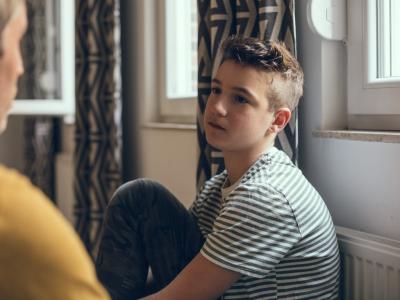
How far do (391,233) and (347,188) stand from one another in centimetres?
17

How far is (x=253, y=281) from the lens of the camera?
1.38 m

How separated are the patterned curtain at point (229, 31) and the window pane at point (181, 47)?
0.67 metres

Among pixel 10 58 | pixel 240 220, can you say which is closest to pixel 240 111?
pixel 240 220

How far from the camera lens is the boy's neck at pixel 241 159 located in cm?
149

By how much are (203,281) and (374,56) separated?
2.29ft

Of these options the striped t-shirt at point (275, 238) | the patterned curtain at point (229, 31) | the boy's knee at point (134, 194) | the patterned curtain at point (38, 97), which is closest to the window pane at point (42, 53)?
the patterned curtain at point (38, 97)

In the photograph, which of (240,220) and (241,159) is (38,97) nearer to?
(241,159)

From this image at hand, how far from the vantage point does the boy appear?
1.31 meters

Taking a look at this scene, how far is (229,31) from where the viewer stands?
67.9 inches

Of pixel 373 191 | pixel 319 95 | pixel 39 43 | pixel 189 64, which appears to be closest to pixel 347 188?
pixel 373 191

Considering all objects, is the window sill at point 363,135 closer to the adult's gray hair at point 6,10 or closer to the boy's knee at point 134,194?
the boy's knee at point 134,194

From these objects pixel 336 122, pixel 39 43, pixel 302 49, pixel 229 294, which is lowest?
pixel 229 294

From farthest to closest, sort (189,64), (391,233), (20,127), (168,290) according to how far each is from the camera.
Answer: (20,127), (189,64), (391,233), (168,290)

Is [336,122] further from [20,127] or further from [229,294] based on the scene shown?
[20,127]
